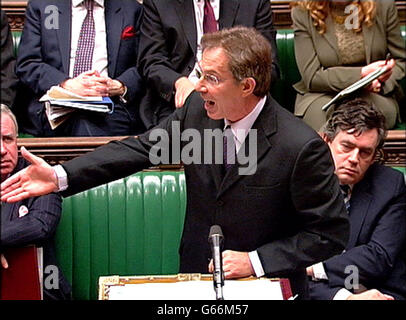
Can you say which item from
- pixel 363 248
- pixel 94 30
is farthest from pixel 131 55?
pixel 363 248

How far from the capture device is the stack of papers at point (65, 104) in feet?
6.38

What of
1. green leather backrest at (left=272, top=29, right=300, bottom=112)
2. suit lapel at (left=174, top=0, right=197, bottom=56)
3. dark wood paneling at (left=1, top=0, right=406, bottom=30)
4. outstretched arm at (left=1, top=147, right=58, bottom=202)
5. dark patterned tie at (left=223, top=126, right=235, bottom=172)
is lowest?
outstretched arm at (left=1, top=147, right=58, bottom=202)

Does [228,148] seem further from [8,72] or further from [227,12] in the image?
[8,72]

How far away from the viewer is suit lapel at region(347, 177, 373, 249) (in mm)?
1658

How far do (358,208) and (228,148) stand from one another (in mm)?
451

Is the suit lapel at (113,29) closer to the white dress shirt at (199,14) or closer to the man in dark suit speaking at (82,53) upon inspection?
the man in dark suit speaking at (82,53)

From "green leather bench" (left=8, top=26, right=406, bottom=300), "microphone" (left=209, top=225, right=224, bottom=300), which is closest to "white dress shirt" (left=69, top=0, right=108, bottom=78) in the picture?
"green leather bench" (left=8, top=26, right=406, bottom=300)

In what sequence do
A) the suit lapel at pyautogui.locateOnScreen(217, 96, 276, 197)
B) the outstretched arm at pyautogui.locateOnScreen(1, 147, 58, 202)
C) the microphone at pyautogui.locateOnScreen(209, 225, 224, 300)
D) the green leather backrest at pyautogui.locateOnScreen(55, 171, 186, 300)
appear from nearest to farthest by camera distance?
the microphone at pyautogui.locateOnScreen(209, 225, 224, 300)
the outstretched arm at pyautogui.locateOnScreen(1, 147, 58, 202)
the suit lapel at pyautogui.locateOnScreen(217, 96, 276, 197)
the green leather backrest at pyautogui.locateOnScreen(55, 171, 186, 300)

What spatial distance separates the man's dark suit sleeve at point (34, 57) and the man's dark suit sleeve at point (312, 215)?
94 cm

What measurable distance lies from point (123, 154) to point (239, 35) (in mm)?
280


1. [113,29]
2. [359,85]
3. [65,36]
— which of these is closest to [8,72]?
[65,36]

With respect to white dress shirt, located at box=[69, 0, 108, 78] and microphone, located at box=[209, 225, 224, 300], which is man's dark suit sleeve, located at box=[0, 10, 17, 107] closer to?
white dress shirt, located at box=[69, 0, 108, 78]

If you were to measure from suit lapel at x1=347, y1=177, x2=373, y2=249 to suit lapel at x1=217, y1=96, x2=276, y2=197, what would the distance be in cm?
44

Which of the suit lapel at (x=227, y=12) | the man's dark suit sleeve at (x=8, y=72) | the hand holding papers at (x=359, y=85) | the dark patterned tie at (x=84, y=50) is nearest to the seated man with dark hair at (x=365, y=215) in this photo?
the hand holding papers at (x=359, y=85)
